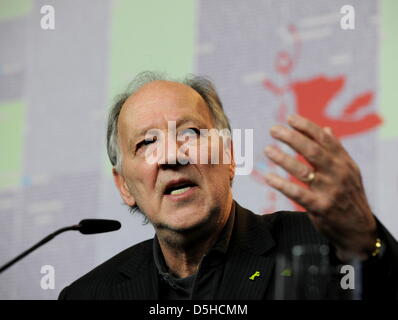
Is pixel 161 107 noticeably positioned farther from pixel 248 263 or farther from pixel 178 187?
pixel 248 263

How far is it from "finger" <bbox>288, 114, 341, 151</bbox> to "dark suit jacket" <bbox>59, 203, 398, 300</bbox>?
20.8 inches

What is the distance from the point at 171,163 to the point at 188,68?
825mm

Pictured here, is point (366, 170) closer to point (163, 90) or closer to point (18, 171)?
point (163, 90)

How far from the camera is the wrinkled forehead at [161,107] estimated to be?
225 centimetres

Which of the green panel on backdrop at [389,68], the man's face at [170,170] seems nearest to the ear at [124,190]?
the man's face at [170,170]

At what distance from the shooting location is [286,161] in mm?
1470

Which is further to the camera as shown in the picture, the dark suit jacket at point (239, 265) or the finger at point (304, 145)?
the dark suit jacket at point (239, 265)

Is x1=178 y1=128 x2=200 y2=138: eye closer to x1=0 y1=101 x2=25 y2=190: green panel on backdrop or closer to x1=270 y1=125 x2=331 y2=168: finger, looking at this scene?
x1=270 y1=125 x2=331 y2=168: finger

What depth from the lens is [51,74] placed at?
3.14m

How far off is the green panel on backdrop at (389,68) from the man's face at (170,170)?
0.69 meters

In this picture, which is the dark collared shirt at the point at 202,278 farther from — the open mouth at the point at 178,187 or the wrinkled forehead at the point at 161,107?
the wrinkled forehead at the point at 161,107

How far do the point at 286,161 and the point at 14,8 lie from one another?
A: 7.16ft

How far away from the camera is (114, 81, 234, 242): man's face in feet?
6.99
